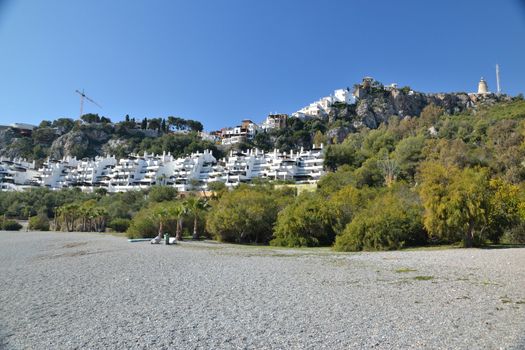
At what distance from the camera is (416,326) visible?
956cm

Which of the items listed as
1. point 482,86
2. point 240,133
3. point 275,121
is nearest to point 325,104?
point 275,121

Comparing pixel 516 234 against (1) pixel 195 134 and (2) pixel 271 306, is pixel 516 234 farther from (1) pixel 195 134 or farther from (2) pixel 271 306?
(1) pixel 195 134

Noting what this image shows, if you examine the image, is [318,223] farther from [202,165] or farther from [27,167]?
[27,167]

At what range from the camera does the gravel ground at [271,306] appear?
8820 mm

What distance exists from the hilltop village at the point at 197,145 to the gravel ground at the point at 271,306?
84.6 metres

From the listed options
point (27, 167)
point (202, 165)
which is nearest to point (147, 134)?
point (27, 167)

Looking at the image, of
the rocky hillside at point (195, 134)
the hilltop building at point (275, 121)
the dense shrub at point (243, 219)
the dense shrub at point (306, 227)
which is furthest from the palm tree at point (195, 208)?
the hilltop building at point (275, 121)

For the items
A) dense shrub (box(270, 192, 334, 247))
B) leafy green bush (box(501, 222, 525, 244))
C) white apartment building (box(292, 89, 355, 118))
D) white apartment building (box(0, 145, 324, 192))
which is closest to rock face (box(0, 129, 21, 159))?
white apartment building (box(0, 145, 324, 192))

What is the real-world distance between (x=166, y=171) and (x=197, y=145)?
81.5ft

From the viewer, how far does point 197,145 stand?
140 metres

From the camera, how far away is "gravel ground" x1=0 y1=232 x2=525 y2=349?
8820 millimetres

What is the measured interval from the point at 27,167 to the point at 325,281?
149 m

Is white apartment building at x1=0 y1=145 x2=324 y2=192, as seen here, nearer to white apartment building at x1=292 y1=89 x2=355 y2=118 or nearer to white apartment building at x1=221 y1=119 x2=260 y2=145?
white apartment building at x1=221 y1=119 x2=260 y2=145

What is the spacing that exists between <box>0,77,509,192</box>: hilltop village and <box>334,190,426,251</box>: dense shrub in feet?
228
